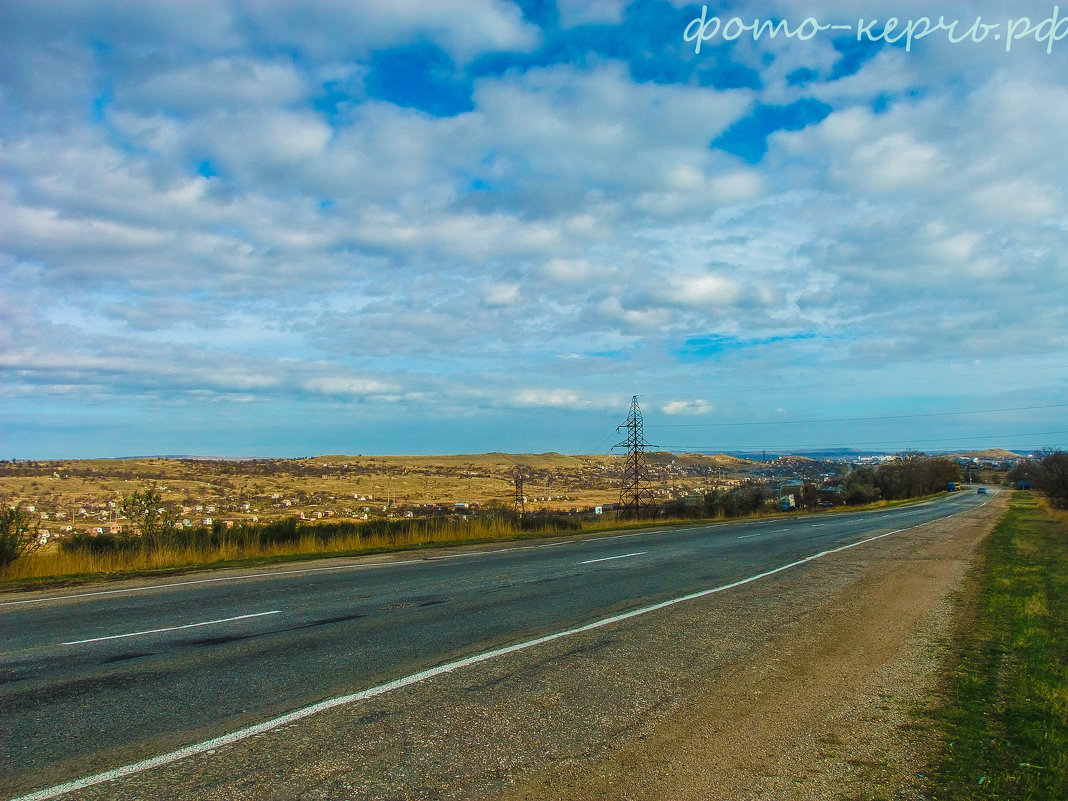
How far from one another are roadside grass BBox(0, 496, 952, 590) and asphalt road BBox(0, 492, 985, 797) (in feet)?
6.85

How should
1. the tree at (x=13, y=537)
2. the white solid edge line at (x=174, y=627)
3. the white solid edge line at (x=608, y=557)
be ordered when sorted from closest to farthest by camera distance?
the white solid edge line at (x=174, y=627) → the tree at (x=13, y=537) → the white solid edge line at (x=608, y=557)

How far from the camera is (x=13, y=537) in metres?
15.2

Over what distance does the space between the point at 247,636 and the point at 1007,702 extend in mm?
7743

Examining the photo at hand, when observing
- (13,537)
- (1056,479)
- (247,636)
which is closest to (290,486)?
(13,537)

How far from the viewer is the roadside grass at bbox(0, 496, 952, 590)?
48.2 feet

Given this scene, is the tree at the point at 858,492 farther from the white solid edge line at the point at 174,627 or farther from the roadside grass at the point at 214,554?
the white solid edge line at the point at 174,627

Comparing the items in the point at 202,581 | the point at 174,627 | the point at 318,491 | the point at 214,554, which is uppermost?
the point at 174,627

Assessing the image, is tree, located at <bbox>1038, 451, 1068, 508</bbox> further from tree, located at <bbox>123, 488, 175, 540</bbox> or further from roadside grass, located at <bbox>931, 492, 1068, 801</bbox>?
tree, located at <bbox>123, 488, 175, 540</bbox>

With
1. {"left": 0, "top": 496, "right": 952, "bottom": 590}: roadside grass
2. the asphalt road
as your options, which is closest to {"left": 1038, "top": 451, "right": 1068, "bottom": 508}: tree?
{"left": 0, "top": 496, "right": 952, "bottom": 590}: roadside grass

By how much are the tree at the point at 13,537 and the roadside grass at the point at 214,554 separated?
205 mm

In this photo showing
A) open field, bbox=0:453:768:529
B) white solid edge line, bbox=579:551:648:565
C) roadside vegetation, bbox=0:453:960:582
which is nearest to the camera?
white solid edge line, bbox=579:551:648:565

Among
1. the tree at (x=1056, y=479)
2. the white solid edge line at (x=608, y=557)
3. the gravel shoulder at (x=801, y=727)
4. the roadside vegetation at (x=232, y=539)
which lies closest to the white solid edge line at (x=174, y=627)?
the gravel shoulder at (x=801, y=727)

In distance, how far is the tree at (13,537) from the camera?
14961 mm

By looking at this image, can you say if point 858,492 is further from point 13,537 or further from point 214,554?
point 13,537
